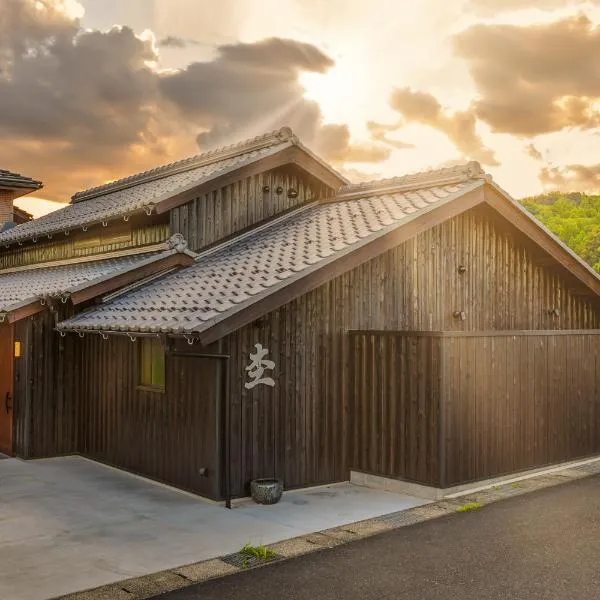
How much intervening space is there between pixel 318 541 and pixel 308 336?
144 inches

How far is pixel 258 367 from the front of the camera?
10.7 metres

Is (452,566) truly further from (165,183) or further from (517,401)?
(165,183)

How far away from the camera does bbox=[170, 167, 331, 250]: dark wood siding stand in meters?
14.5

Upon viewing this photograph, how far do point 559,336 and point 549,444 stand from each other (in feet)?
6.62

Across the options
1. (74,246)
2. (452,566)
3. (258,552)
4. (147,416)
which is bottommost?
(452,566)

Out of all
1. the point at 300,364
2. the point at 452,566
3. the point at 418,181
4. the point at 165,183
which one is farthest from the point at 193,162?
the point at 452,566

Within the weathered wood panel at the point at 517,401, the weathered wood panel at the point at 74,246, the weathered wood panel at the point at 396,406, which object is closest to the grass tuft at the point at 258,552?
the weathered wood panel at the point at 396,406

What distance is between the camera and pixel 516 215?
13062 mm

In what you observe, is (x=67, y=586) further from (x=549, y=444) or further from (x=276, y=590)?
(x=549, y=444)

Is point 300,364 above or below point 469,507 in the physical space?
above

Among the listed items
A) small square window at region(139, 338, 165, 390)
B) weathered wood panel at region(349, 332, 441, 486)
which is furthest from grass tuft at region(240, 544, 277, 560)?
small square window at region(139, 338, 165, 390)

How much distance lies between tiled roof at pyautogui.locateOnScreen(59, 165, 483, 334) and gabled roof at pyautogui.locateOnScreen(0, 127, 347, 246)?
1354mm

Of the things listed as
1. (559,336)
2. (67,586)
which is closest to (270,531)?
(67,586)

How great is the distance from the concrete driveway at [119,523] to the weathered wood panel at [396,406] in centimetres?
53
